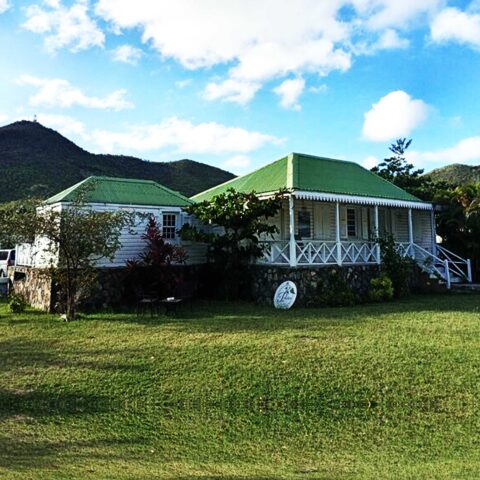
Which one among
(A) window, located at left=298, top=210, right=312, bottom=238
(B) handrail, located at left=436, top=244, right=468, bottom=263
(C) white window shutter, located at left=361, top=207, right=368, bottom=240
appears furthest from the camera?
(B) handrail, located at left=436, top=244, right=468, bottom=263

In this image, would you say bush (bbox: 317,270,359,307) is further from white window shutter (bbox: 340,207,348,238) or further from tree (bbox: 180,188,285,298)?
white window shutter (bbox: 340,207,348,238)

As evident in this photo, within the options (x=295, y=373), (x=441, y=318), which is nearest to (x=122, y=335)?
(x=295, y=373)

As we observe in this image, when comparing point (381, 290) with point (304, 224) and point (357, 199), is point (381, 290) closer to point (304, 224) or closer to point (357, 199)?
point (357, 199)

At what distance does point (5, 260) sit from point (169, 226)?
904 cm

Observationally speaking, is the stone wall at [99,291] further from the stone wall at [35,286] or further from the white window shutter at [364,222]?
the white window shutter at [364,222]

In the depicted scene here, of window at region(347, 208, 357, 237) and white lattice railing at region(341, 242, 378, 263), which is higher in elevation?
window at region(347, 208, 357, 237)

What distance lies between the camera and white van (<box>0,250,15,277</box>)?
21.5m

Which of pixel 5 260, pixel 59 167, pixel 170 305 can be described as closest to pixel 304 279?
pixel 170 305

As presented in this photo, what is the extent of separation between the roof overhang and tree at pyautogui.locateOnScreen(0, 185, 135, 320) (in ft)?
19.2

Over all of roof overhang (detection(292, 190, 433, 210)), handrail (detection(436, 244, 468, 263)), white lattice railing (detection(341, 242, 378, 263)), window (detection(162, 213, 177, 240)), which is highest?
roof overhang (detection(292, 190, 433, 210))

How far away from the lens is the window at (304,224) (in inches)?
752

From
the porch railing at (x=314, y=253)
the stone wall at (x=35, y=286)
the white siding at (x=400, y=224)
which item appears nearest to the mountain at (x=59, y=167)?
the stone wall at (x=35, y=286)

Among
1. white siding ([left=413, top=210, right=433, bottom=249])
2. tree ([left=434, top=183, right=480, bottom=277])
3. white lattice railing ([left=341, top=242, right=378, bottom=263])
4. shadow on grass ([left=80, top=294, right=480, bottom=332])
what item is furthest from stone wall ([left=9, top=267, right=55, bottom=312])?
tree ([left=434, top=183, right=480, bottom=277])

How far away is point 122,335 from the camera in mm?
11320
